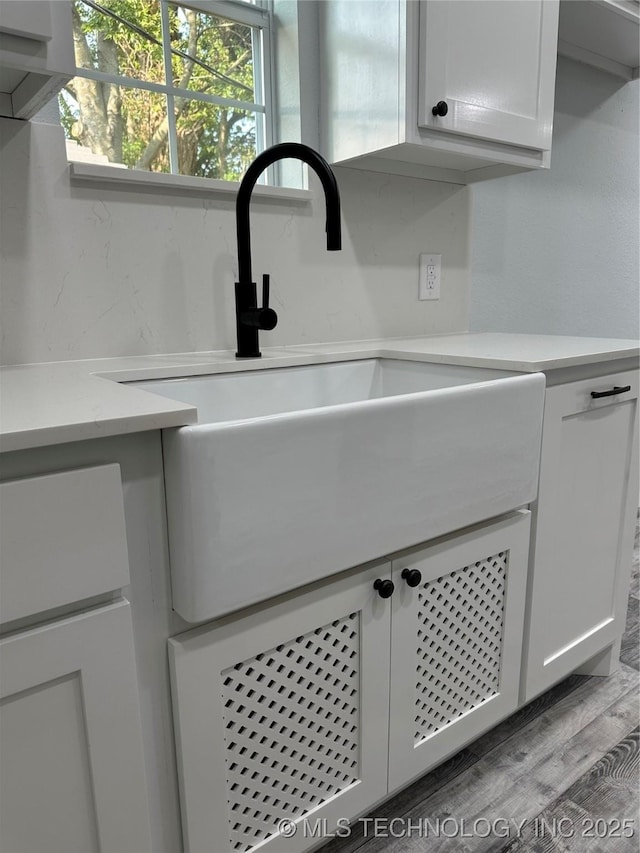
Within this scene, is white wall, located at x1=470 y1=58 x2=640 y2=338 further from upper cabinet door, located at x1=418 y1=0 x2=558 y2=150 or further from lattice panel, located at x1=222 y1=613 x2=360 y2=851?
lattice panel, located at x1=222 y1=613 x2=360 y2=851

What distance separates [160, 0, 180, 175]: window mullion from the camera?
1.33m

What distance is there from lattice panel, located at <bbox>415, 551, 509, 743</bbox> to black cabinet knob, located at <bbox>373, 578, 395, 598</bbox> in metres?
0.11

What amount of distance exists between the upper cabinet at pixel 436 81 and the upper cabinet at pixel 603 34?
42cm

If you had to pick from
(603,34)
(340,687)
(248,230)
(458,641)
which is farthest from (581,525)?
(603,34)

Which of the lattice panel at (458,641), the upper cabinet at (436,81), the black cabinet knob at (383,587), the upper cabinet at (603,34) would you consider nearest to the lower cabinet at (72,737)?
the black cabinet knob at (383,587)

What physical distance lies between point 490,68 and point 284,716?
1.37 m

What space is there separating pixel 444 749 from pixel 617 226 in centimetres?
219

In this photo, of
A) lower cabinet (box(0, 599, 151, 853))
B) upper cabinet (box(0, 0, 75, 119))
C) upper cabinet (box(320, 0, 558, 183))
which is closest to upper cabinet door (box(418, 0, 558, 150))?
upper cabinet (box(320, 0, 558, 183))

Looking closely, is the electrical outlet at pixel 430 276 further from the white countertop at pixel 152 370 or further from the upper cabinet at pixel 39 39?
the upper cabinet at pixel 39 39

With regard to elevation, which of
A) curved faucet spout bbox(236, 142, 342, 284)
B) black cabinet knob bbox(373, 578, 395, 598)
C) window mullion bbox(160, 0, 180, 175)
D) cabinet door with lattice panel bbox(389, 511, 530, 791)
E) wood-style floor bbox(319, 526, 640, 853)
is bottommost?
wood-style floor bbox(319, 526, 640, 853)

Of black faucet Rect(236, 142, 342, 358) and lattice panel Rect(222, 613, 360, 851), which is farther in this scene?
black faucet Rect(236, 142, 342, 358)

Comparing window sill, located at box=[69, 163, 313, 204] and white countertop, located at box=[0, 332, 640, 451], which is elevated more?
window sill, located at box=[69, 163, 313, 204]

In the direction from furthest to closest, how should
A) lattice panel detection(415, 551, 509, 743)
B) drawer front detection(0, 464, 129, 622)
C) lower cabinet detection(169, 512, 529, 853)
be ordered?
lattice panel detection(415, 551, 509, 743) < lower cabinet detection(169, 512, 529, 853) < drawer front detection(0, 464, 129, 622)

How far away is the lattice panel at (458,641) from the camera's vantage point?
105 cm
